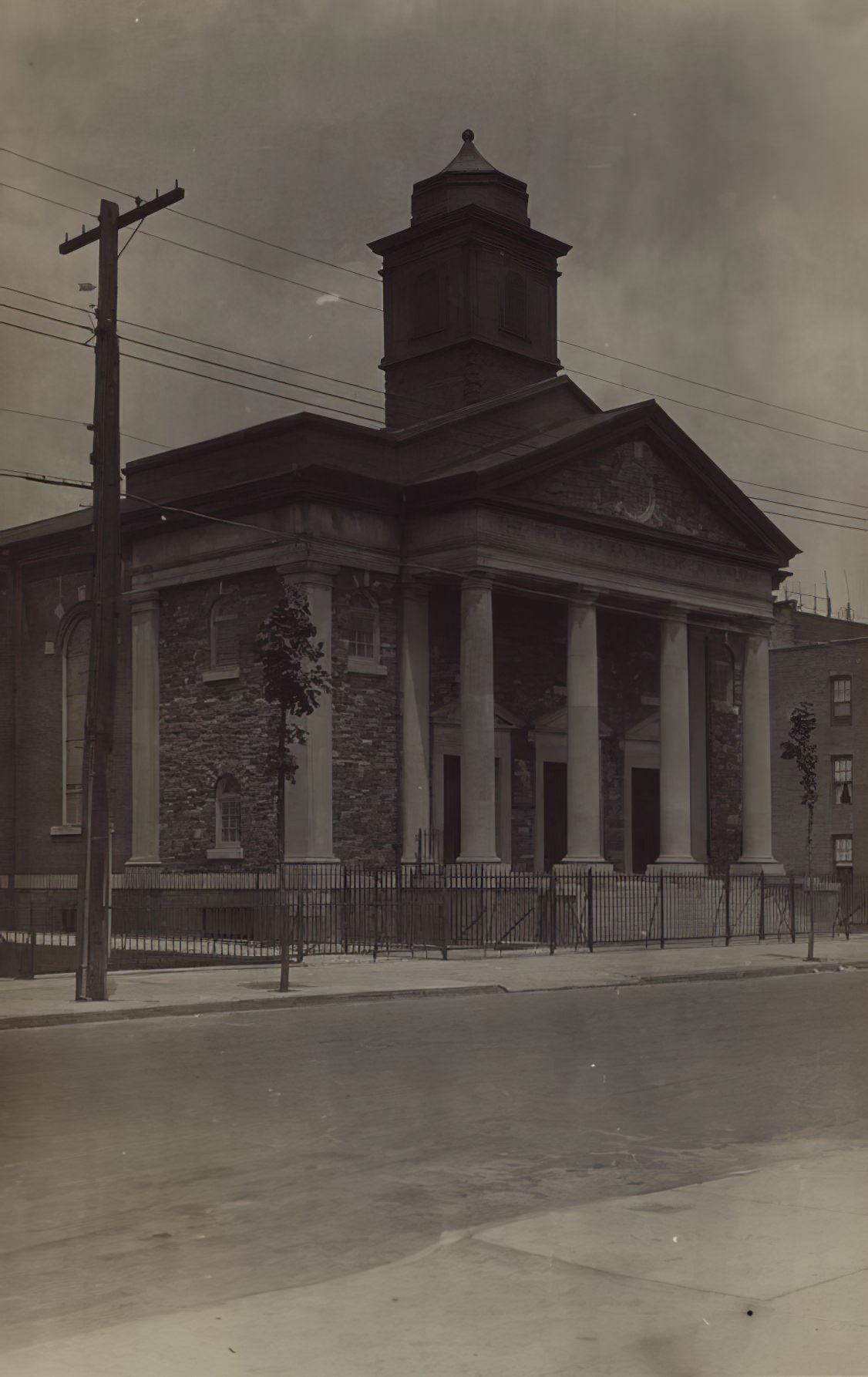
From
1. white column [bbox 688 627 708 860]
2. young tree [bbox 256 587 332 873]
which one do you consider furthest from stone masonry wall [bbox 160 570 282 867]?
white column [bbox 688 627 708 860]

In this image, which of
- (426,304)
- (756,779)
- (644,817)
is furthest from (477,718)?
(426,304)

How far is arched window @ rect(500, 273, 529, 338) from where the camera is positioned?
156ft

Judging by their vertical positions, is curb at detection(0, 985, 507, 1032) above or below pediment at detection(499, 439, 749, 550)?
below

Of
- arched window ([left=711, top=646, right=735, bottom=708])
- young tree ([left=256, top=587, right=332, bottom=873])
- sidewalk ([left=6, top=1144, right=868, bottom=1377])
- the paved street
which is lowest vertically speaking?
the paved street

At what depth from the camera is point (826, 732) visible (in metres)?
66.2

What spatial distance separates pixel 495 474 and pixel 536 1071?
26612 millimetres

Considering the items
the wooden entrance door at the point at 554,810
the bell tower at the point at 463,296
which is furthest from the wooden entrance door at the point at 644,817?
the bell tower at the point at 463,296

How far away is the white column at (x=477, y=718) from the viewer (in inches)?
1549

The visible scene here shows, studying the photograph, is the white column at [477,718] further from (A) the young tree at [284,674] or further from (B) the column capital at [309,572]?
(A) the young tree at [284,674]

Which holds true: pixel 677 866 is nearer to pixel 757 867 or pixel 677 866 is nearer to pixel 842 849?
pixel 757 867

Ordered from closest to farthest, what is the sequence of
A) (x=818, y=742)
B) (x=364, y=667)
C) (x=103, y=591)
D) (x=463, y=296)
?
(x=103, y=591) → (x=364, y=667) → (x=463, y=296) → (x=818, y=742)

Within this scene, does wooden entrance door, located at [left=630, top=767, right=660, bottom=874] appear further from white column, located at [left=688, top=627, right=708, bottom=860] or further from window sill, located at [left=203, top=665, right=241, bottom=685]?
→ window sill, located at [left=203, top=665, right=241, bottom=685]

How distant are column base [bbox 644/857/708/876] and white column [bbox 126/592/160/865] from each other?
13.0 meters

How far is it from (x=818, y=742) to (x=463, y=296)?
89.7 feet
